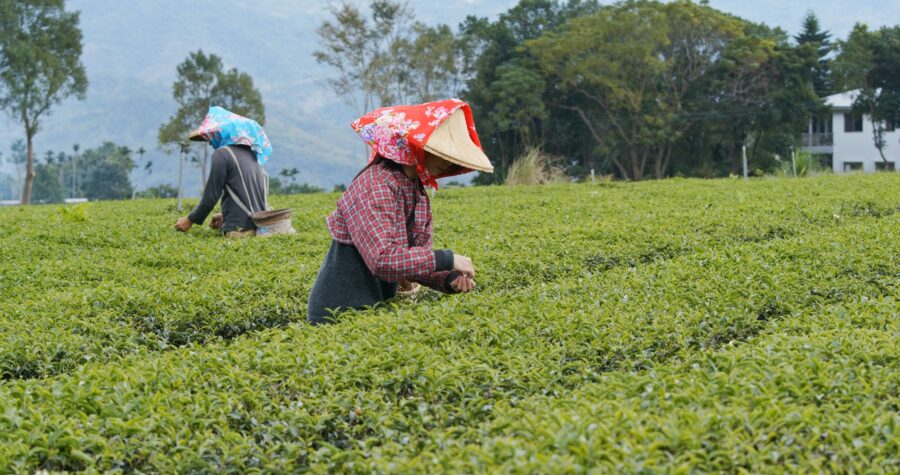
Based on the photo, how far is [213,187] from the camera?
8.13 m

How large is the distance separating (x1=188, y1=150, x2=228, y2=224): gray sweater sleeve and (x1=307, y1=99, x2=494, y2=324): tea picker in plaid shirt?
3.99 metres

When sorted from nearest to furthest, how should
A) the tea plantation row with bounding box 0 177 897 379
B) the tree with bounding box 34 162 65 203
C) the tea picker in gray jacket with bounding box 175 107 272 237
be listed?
the tea plantation row with bounding box 0 177 897 379 < the tea picker in gray jacket with bounding box 175 107 272 237 < the tree with bounding box 34 162 65 203

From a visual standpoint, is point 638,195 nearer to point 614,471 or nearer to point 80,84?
point 614,471

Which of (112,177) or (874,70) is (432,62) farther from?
(112,177)

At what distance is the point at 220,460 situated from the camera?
2.75m

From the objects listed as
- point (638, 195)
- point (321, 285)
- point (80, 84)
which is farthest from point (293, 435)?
point (80, 84)

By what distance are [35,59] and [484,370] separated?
37006 millimetres

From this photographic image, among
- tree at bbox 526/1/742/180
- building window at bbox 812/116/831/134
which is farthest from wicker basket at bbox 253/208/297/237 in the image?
building window at bbox 812/116/831/134

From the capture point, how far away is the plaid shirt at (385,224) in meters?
3.85

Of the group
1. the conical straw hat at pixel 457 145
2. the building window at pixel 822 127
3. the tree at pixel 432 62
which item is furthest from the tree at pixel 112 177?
the conical straw hat at pixel 457 145

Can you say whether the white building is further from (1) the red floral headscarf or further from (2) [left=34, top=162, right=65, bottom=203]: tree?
(2) [left=34, top=162, right=65, bottom=203]: tree

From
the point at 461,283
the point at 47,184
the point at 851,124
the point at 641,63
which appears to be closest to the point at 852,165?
the point at 851,124

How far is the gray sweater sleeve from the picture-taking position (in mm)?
7993

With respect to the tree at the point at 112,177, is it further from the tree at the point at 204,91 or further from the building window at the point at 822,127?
the building window at the point at 822,127
